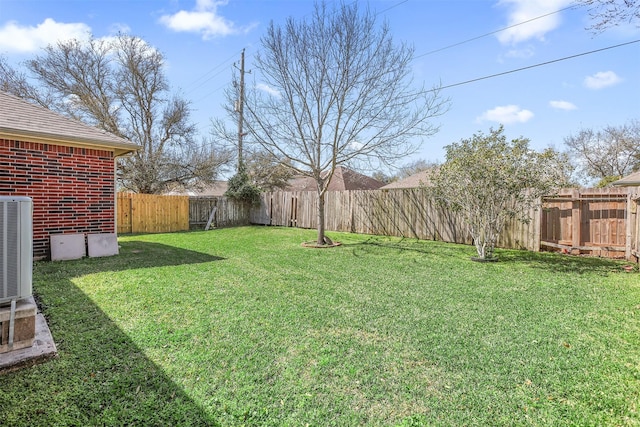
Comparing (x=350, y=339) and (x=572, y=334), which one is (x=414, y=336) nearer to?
(x=350, y=339)

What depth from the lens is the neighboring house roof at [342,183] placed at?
2347cm

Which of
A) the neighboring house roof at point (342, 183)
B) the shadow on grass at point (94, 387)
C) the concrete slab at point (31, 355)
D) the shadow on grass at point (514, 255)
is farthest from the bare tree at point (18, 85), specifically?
the concrete slab at point (31, 355)

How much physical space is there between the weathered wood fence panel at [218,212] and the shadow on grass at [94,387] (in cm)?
1172

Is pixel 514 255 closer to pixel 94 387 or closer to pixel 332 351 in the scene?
pixel 332 351

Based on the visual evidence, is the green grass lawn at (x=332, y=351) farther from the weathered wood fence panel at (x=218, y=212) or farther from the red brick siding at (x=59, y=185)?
the weathered wood fence panel at (x=218, y=212)

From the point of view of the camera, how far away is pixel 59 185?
6621 mm

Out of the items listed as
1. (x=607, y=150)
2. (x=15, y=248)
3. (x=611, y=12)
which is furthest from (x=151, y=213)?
(x=607, y=150)

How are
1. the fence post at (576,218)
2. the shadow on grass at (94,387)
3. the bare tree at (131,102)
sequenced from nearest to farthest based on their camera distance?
1. the shadow on grass at (94,387)
2. the fence post at (576,218)
3. the bare tree at (131,102)

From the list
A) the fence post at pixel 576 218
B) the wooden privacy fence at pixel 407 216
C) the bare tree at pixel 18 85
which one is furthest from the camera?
the bare tree at pixel 18 85

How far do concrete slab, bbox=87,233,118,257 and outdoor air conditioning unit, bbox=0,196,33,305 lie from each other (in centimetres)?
507

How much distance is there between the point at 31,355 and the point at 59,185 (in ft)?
18.1

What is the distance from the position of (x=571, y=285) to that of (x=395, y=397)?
4.26 metres

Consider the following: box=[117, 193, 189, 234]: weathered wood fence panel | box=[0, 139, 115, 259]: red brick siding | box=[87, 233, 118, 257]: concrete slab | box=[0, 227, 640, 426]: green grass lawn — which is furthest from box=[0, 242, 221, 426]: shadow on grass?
box=[117, 193, 189, 234]: weathered wood fence panel

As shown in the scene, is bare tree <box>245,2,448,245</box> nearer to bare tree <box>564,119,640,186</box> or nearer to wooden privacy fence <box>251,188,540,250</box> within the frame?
wooden privacy fence <box>251,188,540,250</box>
